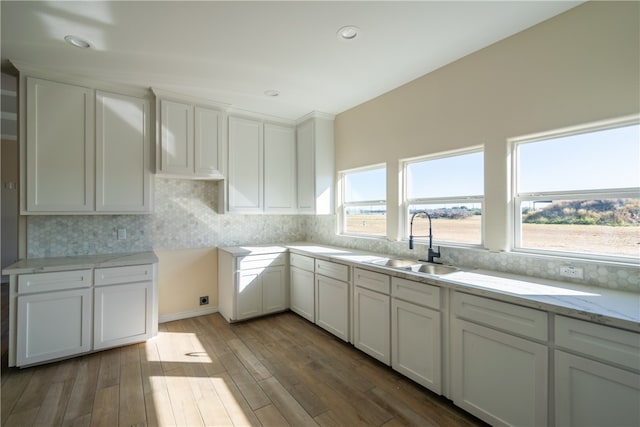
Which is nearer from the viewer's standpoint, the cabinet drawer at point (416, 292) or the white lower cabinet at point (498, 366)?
the white lower cabinet at point (498, 366)

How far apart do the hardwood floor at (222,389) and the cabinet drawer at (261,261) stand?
86 cm

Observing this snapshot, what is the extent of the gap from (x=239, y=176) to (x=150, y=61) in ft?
5.14

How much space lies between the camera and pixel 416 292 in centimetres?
215

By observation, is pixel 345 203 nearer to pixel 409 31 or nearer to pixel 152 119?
pixel 409 31

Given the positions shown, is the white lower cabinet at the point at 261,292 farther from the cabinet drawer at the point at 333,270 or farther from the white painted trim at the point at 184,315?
the cabinet drawer at the point at 333,270

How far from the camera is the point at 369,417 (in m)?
1.87

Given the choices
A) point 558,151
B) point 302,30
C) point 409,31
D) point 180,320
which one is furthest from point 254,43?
point 180,320

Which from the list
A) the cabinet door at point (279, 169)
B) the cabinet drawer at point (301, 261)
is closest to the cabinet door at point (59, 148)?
the cabinet door at point (279, 169)

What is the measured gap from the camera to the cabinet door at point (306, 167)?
12.7 ft

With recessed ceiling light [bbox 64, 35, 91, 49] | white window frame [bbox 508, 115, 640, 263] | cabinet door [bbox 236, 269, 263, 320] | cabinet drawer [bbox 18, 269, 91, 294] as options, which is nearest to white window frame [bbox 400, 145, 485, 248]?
white window frame [bbox 508, 115, 640, 263]

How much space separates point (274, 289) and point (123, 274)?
168 cm

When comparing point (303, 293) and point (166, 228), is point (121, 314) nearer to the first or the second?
point (166, 228)

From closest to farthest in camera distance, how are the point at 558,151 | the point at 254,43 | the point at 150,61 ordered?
the point at 558,151
the point at 254,43
the point at 150,61

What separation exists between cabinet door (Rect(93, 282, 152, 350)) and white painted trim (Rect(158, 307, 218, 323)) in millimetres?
598
